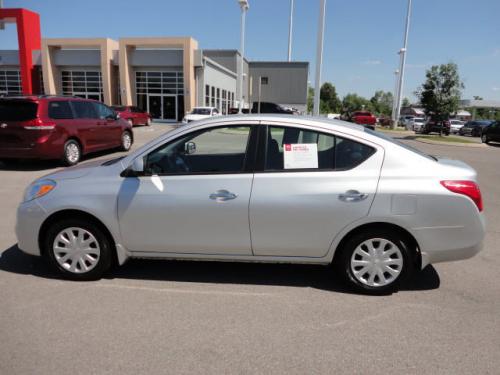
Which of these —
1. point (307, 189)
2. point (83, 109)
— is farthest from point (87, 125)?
point (307, 189)

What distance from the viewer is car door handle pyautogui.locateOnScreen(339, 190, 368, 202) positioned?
139 inches

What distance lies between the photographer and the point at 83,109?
1118 cm

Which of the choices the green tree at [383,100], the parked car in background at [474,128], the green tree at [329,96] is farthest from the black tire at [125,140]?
the green tree at [383,100]

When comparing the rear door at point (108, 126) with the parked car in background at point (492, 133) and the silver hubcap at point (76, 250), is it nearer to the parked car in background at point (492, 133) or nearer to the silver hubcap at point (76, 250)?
the silver hubcap at point (76, 250)

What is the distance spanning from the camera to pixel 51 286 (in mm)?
3893

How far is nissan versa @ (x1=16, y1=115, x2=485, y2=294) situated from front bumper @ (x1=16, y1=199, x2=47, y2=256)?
0.01m

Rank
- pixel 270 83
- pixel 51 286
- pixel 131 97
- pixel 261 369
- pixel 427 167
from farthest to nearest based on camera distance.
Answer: pixel 270 83
pixel 131 97
pixel 51 286
pixel 427 167
pixel 261 369

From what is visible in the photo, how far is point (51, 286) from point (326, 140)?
298 centimetres

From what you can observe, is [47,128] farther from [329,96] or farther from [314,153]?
[329,96]

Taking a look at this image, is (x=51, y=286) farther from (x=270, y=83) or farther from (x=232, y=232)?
(x=270, y=83)

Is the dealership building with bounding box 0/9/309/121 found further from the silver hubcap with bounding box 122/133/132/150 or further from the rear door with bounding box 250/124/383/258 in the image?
the rear door with bounding box 250/124/383/258

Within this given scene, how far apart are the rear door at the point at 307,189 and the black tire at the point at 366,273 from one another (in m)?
0.18

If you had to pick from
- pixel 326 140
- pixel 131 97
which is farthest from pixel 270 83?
Answer: pixel 326 140

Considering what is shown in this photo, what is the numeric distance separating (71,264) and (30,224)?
555mm
